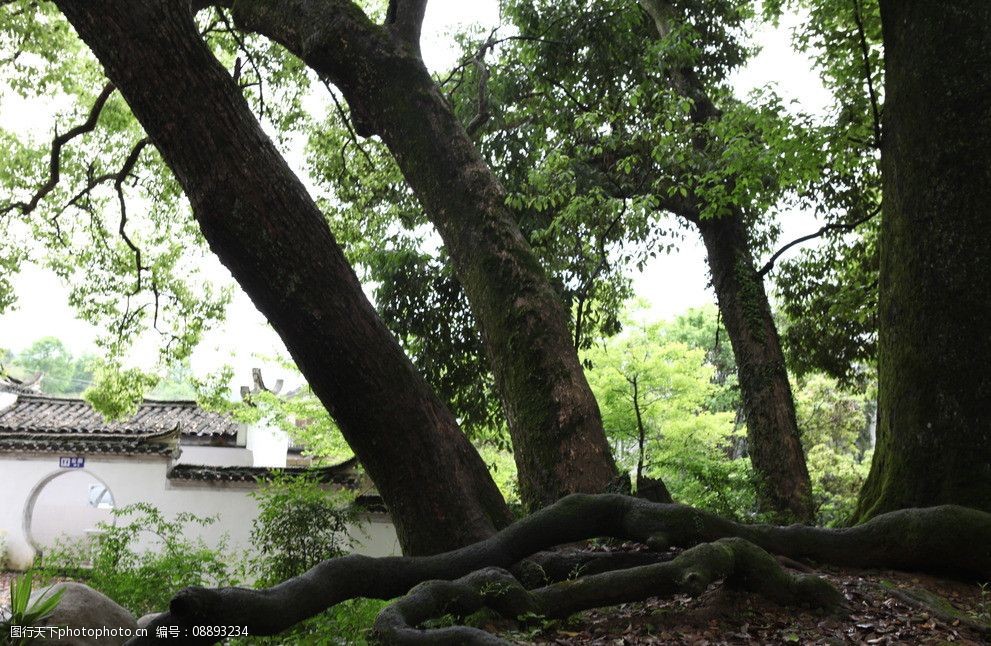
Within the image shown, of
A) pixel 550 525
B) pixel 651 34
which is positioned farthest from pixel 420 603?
pixel 651 34

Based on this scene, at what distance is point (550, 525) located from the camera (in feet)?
14.2

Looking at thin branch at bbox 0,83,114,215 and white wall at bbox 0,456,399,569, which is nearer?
thin branch at bbox 0,83,114,215

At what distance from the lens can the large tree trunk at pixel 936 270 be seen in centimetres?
457

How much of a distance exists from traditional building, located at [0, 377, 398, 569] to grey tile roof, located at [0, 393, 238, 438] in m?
0.02

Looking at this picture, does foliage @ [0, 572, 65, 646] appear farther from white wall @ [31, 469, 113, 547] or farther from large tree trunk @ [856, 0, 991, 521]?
white wall @ [31, 469, 113, 547]

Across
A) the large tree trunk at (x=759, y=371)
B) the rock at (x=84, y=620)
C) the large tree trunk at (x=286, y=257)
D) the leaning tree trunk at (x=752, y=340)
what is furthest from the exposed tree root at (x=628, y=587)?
the large tree trunk at (x=759, y=371)

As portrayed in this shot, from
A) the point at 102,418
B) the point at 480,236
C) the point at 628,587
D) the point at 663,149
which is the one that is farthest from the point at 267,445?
the point at 628,587

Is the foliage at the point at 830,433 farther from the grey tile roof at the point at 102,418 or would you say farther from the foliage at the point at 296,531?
the grey tile roof at the point at 102,418

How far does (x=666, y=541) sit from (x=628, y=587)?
1.76 ft

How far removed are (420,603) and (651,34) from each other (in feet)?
31.7

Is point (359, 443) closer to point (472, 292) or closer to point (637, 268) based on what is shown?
point (472, 292)

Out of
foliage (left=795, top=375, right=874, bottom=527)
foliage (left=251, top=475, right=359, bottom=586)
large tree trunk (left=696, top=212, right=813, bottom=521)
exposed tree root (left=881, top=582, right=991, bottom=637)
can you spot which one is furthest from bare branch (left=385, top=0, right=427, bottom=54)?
foliage (left=795, top=375, right=874, bottom=527)

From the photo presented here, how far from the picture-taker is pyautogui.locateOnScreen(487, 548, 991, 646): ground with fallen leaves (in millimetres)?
3494

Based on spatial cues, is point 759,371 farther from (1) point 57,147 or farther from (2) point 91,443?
(2) point 91,443
